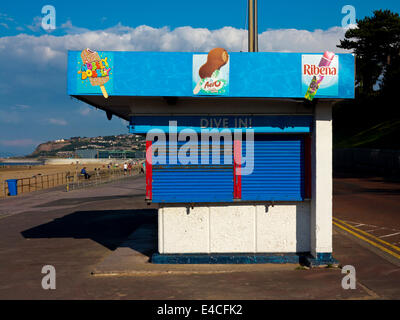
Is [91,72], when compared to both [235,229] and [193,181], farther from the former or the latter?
[235,229]

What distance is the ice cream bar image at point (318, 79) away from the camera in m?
7.96

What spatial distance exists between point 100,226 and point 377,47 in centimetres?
6209

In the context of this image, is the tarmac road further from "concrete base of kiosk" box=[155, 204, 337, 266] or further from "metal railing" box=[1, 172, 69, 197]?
"metal railing" box=[1, 172, 69, 197]

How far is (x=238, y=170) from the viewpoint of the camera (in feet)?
28.9

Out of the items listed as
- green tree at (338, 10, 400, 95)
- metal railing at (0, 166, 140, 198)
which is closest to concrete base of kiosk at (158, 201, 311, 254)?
metal railing at (0, 166, 140, 198)

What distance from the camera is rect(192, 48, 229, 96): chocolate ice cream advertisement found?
26.3 ft

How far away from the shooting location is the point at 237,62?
318 inches

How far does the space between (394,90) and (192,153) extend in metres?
60.1

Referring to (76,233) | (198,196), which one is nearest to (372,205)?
(198,196)

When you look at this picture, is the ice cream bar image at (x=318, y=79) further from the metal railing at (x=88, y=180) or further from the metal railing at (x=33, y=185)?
the metal railing at (x=33, y=185)

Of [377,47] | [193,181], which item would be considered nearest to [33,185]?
[193,181]

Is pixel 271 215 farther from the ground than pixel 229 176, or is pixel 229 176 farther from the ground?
pixel 229 176
